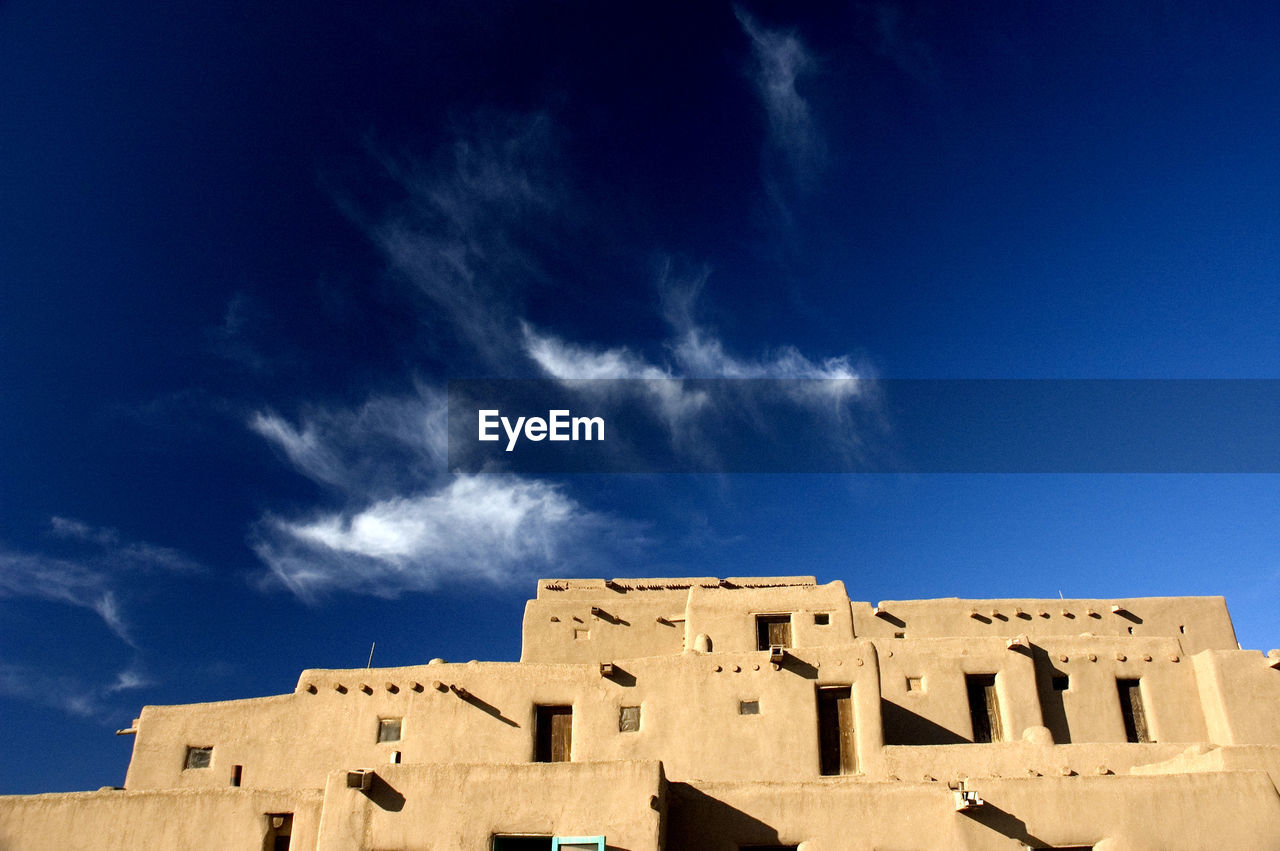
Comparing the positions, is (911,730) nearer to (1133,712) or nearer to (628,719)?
(1133,712)

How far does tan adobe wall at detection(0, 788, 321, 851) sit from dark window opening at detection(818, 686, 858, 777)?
1254 centimetres

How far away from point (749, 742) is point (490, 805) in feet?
25.3

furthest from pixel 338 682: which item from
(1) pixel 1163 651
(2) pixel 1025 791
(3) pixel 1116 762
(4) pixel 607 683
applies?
(1) pixel 1163 651

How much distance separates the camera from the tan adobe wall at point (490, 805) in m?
18.9

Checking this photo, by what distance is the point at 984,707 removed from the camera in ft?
89.0

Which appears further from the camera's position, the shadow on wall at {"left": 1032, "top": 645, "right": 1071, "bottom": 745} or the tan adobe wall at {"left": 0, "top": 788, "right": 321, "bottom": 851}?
the shadow on wall at {"left": 1032, "top": 645, "right": 1071, "bottom": 745}

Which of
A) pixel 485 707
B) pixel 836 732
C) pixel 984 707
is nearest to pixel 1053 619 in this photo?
pixel 984 707

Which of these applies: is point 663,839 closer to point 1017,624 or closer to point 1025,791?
point 1025,791

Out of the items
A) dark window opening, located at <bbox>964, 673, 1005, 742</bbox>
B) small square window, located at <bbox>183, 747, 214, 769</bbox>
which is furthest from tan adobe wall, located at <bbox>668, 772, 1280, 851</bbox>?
small square window, located at <bbox>183, 747, 214, 769</bbox>

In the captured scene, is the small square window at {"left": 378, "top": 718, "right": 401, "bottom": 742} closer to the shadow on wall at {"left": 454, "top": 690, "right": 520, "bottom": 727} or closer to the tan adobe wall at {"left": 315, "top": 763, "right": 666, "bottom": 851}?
the shadow on wall at {"left": 454, "top": 690, "right": 520, "bottom": 727}

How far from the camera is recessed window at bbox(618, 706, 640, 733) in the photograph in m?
25.5

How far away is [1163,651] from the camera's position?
91.7 feet

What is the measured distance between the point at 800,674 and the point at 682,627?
8760 mm

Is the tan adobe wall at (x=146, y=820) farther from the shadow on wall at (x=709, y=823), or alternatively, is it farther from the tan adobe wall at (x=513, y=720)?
the shadow on wall at (x=709, y=823)
